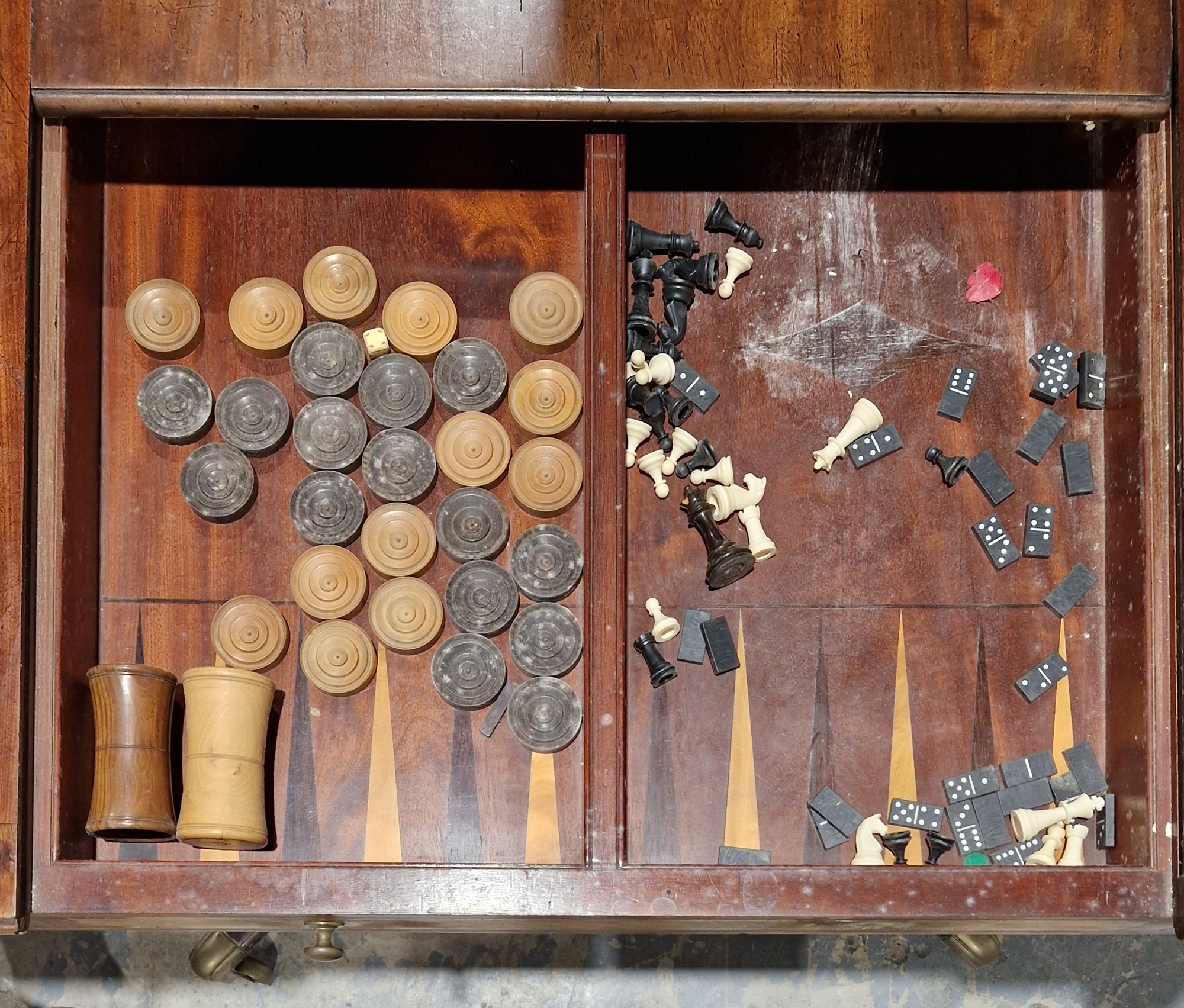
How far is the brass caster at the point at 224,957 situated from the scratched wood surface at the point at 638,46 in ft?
6.23

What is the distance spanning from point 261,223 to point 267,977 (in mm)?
1811

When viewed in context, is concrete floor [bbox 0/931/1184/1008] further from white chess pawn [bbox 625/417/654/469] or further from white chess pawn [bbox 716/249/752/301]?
white chess pawn [bbox 716/249/752/301]

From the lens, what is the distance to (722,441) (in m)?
2.39

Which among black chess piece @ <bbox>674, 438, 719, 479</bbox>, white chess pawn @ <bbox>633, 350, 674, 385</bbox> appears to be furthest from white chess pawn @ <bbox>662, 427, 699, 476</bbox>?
white chess pawn @ <bbox>633, 350, 674, 385</bbox>

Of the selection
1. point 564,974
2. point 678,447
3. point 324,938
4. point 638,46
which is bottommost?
point 564,974

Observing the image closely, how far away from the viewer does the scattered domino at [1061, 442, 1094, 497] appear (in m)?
2.32

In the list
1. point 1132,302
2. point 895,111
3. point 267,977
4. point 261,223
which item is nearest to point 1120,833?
point 1132,302

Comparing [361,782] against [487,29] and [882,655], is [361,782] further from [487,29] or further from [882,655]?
[487,29]

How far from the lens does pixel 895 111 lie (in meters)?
2.06

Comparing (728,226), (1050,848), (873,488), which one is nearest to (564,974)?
(1050,848)

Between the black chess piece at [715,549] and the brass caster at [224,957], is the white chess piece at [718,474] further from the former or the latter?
the brass caster at [224,957]

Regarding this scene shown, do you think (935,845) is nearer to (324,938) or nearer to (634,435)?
(634,435)

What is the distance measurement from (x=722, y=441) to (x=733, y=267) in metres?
0.38

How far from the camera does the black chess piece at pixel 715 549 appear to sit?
7.38ft
